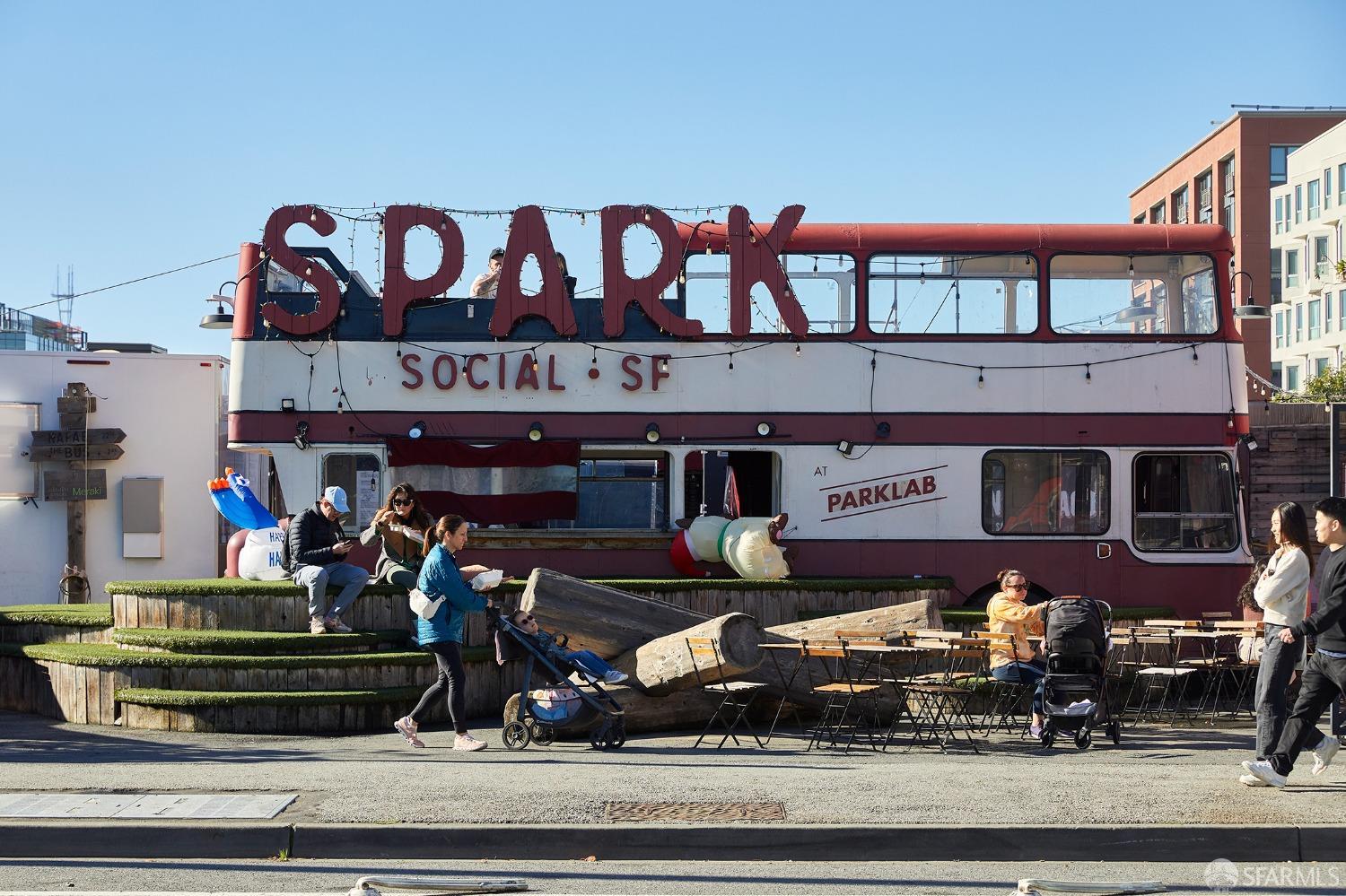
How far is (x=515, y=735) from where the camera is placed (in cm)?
1150

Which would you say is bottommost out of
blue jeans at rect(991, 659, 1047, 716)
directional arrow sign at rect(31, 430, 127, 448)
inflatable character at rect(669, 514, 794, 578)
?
blue jeans at rect(991, 659, 1047, 716)

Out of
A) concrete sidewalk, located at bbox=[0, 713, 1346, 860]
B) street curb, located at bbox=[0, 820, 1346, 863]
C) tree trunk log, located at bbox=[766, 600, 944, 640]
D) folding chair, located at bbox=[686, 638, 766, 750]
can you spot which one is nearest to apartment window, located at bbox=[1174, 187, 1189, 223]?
tree trunk log, located at bbox=[766, 600, 944, 640]

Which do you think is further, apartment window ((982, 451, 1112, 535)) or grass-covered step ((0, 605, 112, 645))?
apartment window ((982, 451, 1112, 535))

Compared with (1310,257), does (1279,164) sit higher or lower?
higher

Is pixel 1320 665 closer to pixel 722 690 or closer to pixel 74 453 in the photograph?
pixel 722 690

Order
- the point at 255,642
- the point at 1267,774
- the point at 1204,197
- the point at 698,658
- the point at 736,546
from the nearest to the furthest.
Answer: the point at 1267,774 < the point at 698,658 < the point at 255,642 < the point at 736,546 < the point at 1204,197

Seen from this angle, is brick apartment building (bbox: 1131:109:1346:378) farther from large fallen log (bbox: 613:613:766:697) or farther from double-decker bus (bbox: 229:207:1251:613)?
large fallen log (bbox: 613:613:766:697)

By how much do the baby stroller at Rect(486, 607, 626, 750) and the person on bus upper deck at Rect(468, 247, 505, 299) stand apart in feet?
18.5

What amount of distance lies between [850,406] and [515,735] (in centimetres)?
604

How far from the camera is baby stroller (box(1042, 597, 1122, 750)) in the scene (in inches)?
459

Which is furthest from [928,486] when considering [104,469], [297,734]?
[104,469]

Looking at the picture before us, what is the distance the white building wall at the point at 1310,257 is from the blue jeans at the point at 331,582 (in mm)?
45954

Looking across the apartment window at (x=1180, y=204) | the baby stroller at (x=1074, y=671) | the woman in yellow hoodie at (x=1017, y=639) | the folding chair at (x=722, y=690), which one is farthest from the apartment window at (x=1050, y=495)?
the apartment window at (x=1180, y=204)

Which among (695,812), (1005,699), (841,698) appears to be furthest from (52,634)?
(1005,699)
